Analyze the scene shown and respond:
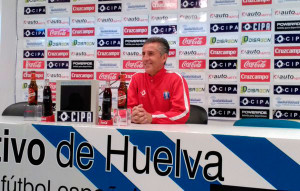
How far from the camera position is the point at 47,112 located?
1730 millimetres

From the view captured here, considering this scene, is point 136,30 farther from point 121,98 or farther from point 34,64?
point 121,98

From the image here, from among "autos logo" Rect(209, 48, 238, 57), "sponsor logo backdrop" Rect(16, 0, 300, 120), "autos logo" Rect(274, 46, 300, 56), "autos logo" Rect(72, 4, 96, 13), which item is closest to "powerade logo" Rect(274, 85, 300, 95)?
"sponsor logo backdrop" Rect(16, 0, 300, 120)

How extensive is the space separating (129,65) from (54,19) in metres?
1.34

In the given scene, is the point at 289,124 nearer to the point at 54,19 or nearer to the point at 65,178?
the point at 65,178

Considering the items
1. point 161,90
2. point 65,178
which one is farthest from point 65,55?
point 65,178

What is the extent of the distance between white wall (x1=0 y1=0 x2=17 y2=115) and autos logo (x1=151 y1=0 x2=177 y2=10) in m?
2.15

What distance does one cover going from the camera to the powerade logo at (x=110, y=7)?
4.05 m

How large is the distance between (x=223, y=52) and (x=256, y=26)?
1.62 ft

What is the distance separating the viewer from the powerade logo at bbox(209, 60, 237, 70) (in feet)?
12.1

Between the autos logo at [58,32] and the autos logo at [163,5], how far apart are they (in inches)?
51.4

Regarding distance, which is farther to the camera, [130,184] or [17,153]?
[17,153]

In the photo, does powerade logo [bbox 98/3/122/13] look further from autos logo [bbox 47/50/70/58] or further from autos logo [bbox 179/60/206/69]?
autos logo [bbox 179/60/206/69]

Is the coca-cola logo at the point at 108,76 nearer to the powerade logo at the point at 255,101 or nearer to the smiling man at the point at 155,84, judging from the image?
the smiling man at the point at 155,84

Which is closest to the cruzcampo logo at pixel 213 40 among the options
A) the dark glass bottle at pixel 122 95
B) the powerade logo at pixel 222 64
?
the powerade logo at pixel 222 64
